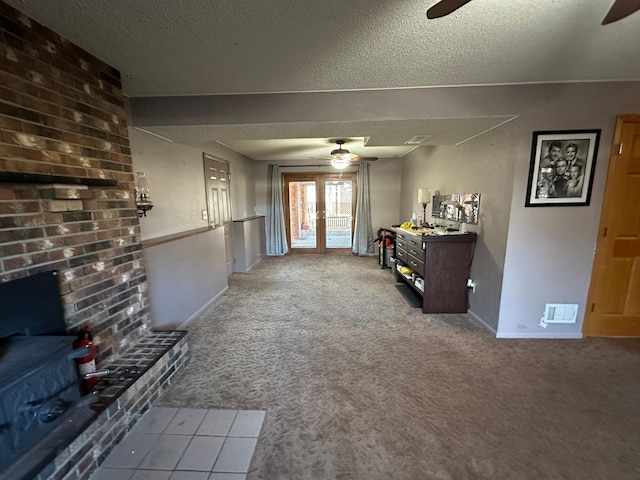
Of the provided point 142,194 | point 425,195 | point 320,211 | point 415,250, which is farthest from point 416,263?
point 320,211

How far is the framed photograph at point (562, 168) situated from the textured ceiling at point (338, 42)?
0.46 metres

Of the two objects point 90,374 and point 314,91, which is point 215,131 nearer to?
point 314,91

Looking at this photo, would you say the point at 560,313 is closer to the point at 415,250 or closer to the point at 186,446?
the point at 415,250

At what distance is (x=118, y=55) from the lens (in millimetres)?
1740

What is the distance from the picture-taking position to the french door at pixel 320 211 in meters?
6.30

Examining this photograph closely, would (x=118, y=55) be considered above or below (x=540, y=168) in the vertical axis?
above

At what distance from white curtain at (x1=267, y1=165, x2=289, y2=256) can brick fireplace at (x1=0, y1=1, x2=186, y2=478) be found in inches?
165

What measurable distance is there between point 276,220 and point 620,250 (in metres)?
5.51

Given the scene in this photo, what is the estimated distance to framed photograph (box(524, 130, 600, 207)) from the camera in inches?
91.0

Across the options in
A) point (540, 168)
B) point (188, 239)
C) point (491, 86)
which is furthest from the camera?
point (188, 239)

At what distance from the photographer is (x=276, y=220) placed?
20.9 ft

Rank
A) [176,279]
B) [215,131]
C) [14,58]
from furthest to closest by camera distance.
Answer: [176,279] < [215,131] < [14,58]

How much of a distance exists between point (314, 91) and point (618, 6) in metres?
1.77

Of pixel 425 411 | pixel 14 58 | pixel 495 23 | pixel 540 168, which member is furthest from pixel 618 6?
pixel 14 58
